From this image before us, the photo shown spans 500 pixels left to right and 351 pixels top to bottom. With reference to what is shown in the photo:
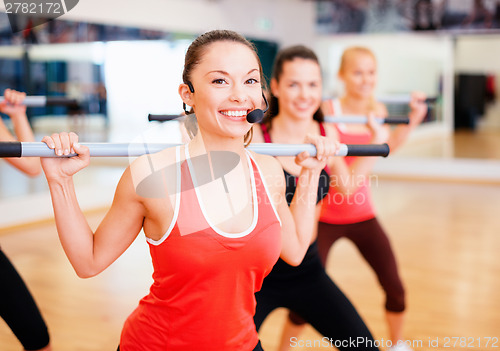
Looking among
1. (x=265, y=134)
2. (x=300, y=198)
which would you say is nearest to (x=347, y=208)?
(x=265, y=134)

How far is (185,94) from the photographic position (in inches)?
55.1

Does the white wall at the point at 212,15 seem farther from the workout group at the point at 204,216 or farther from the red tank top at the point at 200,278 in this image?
the red tank top at the point at 200,278

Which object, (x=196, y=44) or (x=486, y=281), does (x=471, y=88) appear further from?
(x=196, y=44)

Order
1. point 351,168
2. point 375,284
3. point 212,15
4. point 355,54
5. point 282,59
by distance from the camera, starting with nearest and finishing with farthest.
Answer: point 282,59 < point 351,168 < point 355,54 < point 375,284 < point 212,15

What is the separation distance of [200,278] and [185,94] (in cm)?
45

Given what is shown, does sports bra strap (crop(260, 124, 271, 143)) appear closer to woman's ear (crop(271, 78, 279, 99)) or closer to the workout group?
woman's ear (crop(271, 78, 279, 99))

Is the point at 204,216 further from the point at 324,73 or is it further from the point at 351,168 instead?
the point at 324,73

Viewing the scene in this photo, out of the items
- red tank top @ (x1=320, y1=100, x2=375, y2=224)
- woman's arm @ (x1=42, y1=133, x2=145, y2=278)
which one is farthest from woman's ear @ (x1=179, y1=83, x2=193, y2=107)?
red tank top @ (x1=320, y1=100, x2=375, y2=224)

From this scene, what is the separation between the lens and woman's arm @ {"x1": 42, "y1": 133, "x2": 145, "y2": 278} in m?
1.26

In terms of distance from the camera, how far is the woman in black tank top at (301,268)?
1.86 metres

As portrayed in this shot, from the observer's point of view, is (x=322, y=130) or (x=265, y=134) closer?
(x=265, y=134)

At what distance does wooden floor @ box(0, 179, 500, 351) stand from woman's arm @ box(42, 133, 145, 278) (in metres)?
1.71

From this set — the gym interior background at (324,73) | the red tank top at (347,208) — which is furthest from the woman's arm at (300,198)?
the gym interior background at (324,73)

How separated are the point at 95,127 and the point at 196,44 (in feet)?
17.9
